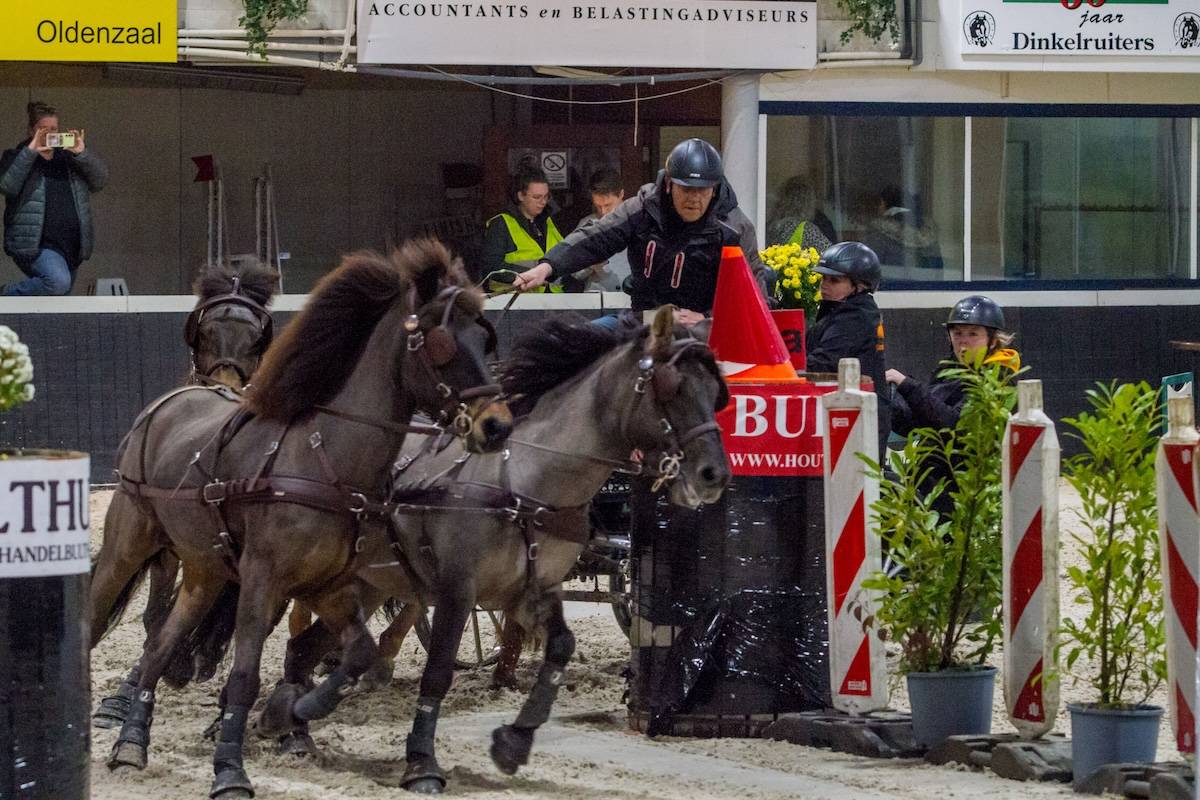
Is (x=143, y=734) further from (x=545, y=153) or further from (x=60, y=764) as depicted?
(x=545, y=153)

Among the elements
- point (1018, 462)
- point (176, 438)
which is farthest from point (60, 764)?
point (1018, 462)

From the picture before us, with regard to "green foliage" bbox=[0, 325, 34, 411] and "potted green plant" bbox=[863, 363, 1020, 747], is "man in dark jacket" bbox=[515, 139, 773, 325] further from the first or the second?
"green foliage" bbox=[0, 325, 34, 411]

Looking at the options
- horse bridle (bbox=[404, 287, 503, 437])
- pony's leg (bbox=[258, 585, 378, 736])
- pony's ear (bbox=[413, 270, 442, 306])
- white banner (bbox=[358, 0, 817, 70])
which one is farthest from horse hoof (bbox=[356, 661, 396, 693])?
white banner (bbox=[358, 0, 817, 70])

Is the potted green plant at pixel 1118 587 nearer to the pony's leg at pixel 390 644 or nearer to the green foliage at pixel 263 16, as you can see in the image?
the pony's leg at pixel 390 644

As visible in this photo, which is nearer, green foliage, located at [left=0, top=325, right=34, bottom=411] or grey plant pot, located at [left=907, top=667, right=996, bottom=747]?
green foliage, located at [left=0, top=325, right=34, bottom=411]

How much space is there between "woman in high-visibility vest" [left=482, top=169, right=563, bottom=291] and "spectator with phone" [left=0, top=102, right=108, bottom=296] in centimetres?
287

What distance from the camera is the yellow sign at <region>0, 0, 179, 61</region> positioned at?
14805mm

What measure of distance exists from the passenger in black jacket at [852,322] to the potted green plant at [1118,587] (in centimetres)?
258

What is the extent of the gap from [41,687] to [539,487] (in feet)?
7.81

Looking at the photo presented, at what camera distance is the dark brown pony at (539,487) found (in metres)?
7.20

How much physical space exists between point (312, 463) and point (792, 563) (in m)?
2.13

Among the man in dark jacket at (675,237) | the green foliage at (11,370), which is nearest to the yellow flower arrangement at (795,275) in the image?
the man in dark jacket at (675,237)

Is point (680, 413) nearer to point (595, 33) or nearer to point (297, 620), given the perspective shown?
point (297, 620)

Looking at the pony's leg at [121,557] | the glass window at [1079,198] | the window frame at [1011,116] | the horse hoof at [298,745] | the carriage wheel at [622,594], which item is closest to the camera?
the horse hoof at [298,745]
